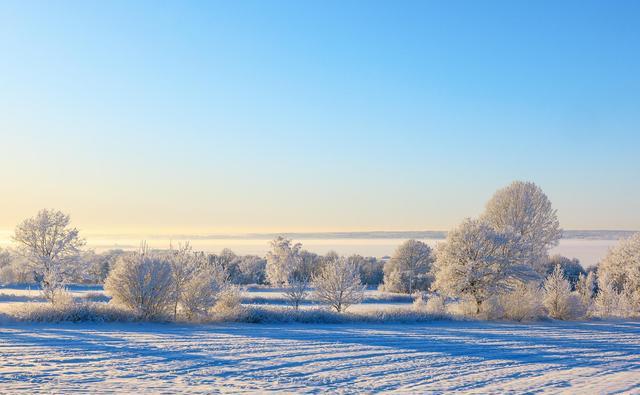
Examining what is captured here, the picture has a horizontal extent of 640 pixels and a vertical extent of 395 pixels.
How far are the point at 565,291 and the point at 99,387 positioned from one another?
2891cm

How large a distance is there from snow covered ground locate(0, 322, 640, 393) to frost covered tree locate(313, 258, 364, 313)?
42.5ft

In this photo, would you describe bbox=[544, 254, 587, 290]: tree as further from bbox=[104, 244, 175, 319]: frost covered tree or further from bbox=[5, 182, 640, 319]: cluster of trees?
bbox=[104, 244, 175, 319]: frost covered tree

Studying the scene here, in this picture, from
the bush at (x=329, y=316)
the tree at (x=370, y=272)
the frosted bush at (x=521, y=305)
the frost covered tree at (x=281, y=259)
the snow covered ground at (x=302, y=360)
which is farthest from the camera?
the tree at (x=370, y=272)

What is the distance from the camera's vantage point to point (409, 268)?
64.6m

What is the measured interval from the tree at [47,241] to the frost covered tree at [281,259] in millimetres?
22912

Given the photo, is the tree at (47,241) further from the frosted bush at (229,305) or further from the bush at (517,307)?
the bush at (517,307)

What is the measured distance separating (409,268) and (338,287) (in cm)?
2854

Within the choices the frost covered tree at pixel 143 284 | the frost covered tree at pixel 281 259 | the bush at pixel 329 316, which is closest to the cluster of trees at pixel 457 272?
the frost covered tree at pixel 143 284

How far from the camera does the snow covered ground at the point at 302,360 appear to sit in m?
12.5

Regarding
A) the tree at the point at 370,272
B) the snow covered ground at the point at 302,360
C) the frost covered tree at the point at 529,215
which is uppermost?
the frost covered tree at the point at 529,215

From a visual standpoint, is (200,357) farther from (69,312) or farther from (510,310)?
(510,310)

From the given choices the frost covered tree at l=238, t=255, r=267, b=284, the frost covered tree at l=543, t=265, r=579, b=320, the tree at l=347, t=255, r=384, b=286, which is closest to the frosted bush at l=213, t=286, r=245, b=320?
the frost covered tree at l=543, t=265, r=579, b=320

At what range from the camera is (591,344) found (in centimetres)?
2162

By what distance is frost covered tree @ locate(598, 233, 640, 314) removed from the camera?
1618 inches
